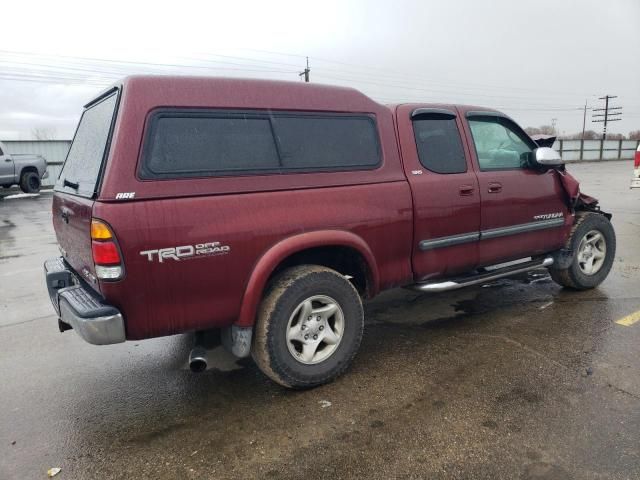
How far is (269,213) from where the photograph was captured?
116 inches

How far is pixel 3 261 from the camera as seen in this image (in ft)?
24.2

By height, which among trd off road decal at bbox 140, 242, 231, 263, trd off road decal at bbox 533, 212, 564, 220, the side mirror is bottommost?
trd off road decal at bbox 533, 212, 564, 220

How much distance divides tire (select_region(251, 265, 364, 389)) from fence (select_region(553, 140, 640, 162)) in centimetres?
3657

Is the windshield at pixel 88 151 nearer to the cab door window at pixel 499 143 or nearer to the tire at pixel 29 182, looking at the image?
the cab door window at pixel 499 143

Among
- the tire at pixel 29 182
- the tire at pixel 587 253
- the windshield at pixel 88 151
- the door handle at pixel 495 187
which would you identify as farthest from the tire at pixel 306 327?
the tire at pixel 29 182

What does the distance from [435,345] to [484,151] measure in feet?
5.74

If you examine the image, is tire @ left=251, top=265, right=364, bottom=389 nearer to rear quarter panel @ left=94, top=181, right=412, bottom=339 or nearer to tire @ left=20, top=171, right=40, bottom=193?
rear quarter panel @ left=94, top=181, right=412, bottom=339

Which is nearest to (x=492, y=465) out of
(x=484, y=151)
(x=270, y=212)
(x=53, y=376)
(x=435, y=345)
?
(x=435, y=345)

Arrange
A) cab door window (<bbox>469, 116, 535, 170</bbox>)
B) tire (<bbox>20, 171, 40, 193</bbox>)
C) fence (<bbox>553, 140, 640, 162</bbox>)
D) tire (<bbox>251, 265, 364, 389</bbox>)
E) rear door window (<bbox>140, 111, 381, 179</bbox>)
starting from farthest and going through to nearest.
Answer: fence (<bbox>553, 140, 640, 162</bbox>), tire (<bbox>20, 171, 40, 193</bbox>), cab door window (<bbox>469, 116, 535, 170</bbox>), tire (<bbox>251, 265, 364, 389</bbox>), rear door window (<bbox>140, 111, 381, 179</bbox>)

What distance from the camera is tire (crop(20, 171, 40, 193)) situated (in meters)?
17.1

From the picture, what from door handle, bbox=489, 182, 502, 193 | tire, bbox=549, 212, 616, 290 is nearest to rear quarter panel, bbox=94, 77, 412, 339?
door handle, bbox=489, 182, 502, 193

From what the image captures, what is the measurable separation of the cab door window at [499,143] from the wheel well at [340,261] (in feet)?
4.85

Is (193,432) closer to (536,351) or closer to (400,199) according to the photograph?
(400,199)

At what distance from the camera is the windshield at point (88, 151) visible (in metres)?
2.86
